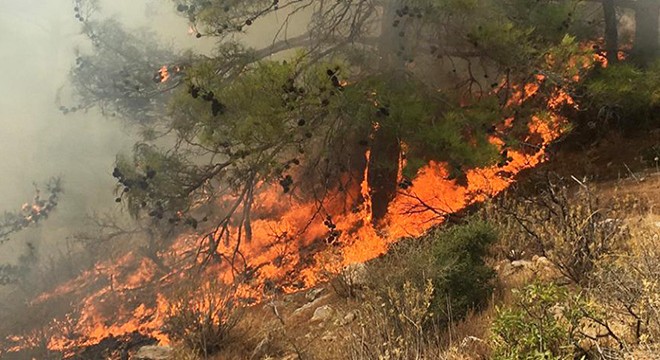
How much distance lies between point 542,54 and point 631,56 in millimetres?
3982

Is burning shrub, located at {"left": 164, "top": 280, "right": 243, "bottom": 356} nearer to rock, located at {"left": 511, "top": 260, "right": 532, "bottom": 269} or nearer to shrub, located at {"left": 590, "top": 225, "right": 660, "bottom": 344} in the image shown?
rock, located at {"left": 511, "top": 260, "right": 532, "bottom": 269}

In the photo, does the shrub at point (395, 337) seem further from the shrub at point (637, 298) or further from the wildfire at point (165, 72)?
the wildfire at point (165, 72)

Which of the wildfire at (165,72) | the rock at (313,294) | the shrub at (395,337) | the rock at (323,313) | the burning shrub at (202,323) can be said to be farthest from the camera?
the wildfire at (165,72)

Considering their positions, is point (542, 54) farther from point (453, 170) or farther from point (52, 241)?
point (52, 241)

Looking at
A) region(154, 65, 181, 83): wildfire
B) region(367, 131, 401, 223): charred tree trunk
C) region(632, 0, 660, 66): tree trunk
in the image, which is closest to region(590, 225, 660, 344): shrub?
region(367, 131, 401, 223): charred tree trunk

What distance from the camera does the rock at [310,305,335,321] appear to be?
579 cm

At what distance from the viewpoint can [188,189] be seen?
694 cm

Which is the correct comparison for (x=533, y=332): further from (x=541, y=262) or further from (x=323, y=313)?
(x=323, y=313)

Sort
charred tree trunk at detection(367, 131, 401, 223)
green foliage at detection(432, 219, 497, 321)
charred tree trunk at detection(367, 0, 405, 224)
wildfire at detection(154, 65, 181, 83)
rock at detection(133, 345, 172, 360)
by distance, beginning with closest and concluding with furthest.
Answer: green foliage at detection(432, 219, 497, 321) < rock at detection(133, 345, 172, 360) < charred tree trunk at detection(367, 0, 405, 224) < wildfire at detection(154, 65, 181, 83) < charred tree trunk at detection(367, 131, 401, 223)

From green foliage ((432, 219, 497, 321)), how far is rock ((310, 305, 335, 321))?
167 cm

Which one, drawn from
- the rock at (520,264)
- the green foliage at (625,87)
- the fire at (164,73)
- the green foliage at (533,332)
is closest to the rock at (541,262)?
the rock at (520,264)

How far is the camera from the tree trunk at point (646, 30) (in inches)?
377

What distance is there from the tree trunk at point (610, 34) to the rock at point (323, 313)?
7.35 m

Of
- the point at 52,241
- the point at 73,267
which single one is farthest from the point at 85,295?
the point at 52,241
